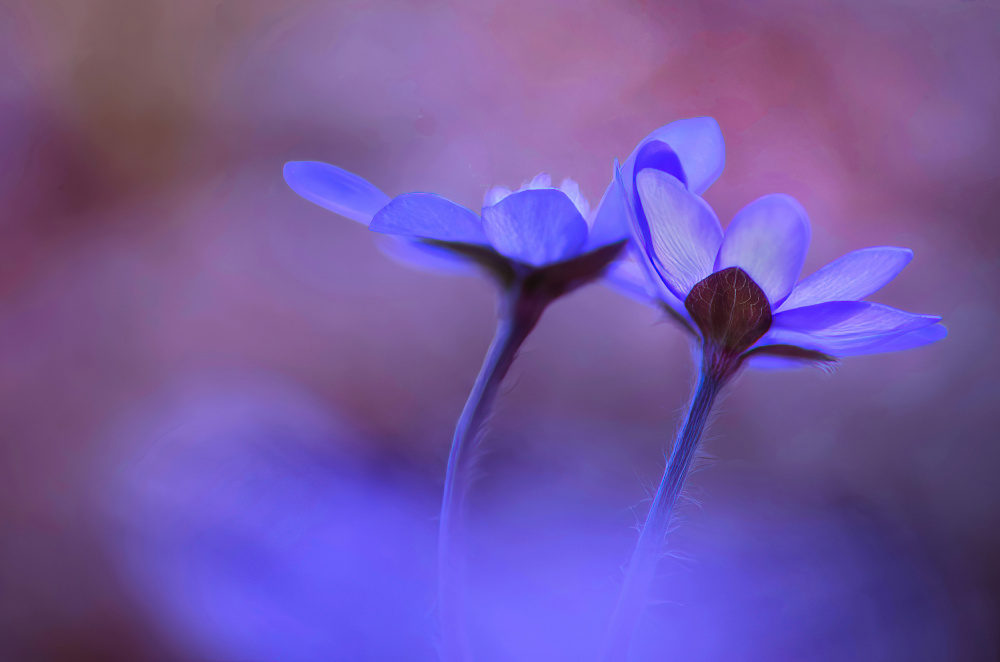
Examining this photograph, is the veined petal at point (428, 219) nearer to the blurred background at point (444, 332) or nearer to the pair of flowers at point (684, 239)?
the pair of flowers at point (684, 239)

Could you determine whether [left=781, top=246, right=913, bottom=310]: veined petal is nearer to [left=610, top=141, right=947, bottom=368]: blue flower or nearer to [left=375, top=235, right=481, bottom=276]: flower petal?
[left=610, top=141, right=947, bottom=368]: blue flower

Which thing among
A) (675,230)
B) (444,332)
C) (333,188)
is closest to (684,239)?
(675,230)

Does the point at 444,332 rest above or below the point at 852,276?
above

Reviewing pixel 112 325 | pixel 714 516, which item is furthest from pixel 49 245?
pixel 714 516

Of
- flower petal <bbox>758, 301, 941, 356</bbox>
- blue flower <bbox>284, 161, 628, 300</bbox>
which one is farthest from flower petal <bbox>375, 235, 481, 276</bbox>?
flower petal <bbox>758, 301, 941, 356</bbox>

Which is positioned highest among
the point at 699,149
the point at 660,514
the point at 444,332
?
the point at 444,332

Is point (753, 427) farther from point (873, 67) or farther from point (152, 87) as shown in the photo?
point (152, 87)

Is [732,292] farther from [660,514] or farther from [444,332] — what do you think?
[444,332]
